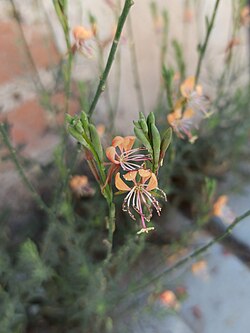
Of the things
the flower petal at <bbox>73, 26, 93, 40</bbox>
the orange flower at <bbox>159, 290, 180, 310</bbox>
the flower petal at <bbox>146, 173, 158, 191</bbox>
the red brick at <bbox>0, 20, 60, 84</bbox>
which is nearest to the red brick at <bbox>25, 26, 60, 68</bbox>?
the red brick at <bbox>0, 20, 60, 84</bbox>

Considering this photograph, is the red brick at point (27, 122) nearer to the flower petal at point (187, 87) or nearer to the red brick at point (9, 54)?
the red brick at point (9, 54)

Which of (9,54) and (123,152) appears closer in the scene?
(123,152)

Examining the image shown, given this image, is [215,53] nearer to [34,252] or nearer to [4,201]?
[4,201]

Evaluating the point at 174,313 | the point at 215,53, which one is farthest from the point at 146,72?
the point at 174,313

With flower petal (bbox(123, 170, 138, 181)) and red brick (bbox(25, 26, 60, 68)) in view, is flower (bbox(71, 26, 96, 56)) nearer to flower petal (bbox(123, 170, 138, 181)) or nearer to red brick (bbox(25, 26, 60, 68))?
flower petal (bbox(123, 170, 138, 181))

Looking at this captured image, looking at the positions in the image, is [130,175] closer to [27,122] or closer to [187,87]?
[187,87]

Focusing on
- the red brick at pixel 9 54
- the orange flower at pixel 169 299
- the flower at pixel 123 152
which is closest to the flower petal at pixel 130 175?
the flower at pixel 123 152

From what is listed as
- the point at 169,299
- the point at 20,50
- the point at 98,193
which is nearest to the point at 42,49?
the point at 20,50

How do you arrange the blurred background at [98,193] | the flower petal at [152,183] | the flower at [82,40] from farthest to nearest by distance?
the blurred background at [98,193]
the flower at [82,40]
the flower petal at [152,183]

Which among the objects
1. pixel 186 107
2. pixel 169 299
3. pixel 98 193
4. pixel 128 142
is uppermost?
pixel 128 142

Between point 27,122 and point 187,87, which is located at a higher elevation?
point 187,87

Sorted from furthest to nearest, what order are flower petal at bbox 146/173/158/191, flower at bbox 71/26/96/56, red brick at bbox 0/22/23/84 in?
1. red brick at bbox 0/22/23/84
2. flower at bbox 71/26/96/56
3. flower petal at bbox 146/173/158/191
